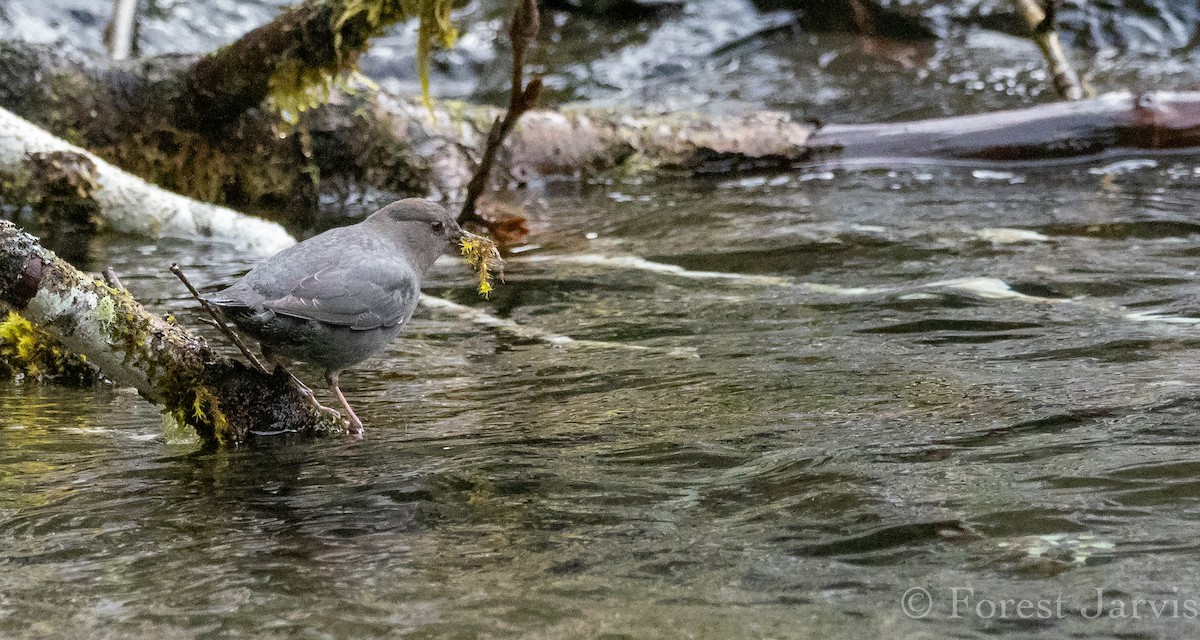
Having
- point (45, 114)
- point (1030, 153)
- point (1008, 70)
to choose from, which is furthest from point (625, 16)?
point (45, 114)

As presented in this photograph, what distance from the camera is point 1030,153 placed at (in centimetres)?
860

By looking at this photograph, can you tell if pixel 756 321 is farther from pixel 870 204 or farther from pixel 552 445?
pixel 870 204

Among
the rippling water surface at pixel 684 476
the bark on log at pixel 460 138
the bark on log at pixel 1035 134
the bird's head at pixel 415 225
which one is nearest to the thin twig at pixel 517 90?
the rippling water surface at pixel 684 476

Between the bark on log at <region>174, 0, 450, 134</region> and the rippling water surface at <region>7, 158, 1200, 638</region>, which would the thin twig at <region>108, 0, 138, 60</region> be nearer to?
the bark on log at <region>174, 0, 450, 134</region>

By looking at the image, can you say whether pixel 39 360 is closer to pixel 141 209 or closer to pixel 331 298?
pixel 331 298

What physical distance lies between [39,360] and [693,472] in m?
2.52

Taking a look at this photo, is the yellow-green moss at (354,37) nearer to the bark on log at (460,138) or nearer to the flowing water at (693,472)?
the bark on log at (460,138)

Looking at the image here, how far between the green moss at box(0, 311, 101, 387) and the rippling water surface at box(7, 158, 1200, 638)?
134mm

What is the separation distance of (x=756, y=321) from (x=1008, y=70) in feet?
26.7

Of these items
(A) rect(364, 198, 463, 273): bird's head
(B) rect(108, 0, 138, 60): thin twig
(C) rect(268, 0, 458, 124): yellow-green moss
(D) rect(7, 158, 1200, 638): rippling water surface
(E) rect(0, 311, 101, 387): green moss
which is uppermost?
(B) rect(108, 0, 138, 60): thin twig

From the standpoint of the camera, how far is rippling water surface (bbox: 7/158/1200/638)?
2.37m

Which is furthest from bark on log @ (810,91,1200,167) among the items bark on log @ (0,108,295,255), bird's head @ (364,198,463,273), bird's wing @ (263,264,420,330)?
bird's wing @ (263,264,420,330)

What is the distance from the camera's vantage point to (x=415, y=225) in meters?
4.23

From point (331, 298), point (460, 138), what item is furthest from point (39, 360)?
point (460, 138)
